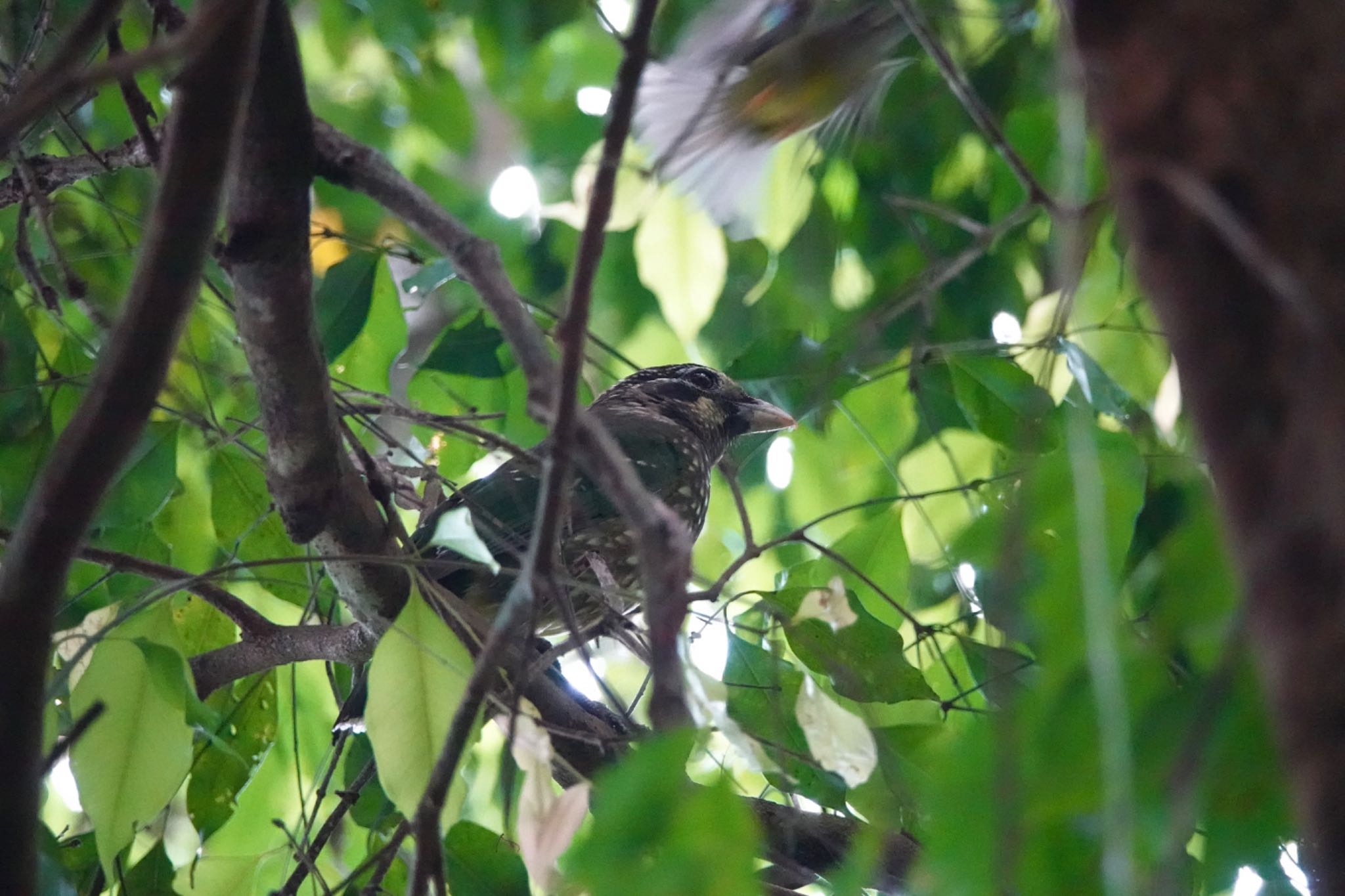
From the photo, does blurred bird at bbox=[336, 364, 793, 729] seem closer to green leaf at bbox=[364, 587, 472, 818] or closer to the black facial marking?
the black facial marking

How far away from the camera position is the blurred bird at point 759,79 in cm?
171

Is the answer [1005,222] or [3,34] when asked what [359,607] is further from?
[3,34]

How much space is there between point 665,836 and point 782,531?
1.95 metres

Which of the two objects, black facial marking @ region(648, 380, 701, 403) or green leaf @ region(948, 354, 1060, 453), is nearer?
green leaf @ region(948, 354, 1060, 453)

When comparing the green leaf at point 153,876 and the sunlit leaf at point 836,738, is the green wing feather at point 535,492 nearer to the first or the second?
the green leaf at point 153,876

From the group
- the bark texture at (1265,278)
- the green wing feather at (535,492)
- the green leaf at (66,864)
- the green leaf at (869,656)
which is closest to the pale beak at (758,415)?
the green wing feather at (535,492)

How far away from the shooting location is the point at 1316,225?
23.8 inches

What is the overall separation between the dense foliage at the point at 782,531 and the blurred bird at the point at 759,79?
0.20 meters

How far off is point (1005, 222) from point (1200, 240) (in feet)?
1.56

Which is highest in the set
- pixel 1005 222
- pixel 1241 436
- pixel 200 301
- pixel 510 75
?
pixel 510 75

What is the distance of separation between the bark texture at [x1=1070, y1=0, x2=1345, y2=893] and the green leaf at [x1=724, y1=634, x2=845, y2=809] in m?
1.10

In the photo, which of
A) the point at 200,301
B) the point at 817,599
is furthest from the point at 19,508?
the point at 817,599

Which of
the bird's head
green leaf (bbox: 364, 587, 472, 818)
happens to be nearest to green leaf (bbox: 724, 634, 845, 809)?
green leaf (bbox: 364, 587, 472, 818)

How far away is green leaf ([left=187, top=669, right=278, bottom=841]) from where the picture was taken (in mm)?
2051
